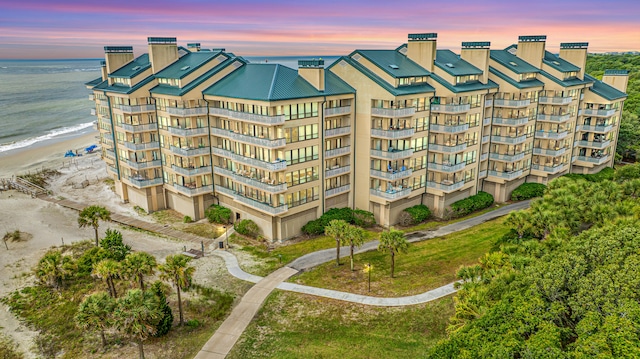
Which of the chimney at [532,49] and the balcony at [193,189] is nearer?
the balcony at [193,189]

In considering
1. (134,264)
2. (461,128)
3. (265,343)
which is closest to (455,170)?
(461,128)

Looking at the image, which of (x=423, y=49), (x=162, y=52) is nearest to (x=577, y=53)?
(x=423, y=49)

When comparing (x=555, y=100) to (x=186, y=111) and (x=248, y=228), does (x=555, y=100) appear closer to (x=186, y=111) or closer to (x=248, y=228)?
(x=248, y=228)

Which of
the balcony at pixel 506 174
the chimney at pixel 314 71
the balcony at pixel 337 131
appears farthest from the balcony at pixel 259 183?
the balcony at pixel 506 174

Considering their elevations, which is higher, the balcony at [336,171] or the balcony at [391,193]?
the balcony at [336,171]

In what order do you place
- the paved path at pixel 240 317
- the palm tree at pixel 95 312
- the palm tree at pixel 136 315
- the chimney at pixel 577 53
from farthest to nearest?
the chimney at pixel 577 53 → the paved path at pixel 240 317 → the palm tree at pixel 95 312 → the palm tree at pixel 136 315

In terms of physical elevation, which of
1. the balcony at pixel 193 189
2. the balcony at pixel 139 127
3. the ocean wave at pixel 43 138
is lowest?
the ocean wave at pixel 43 138

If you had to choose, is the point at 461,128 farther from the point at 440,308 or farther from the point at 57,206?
the point at 57,206

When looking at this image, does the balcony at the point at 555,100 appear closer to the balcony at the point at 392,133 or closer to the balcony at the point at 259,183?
the balcony at the point at 392,133
